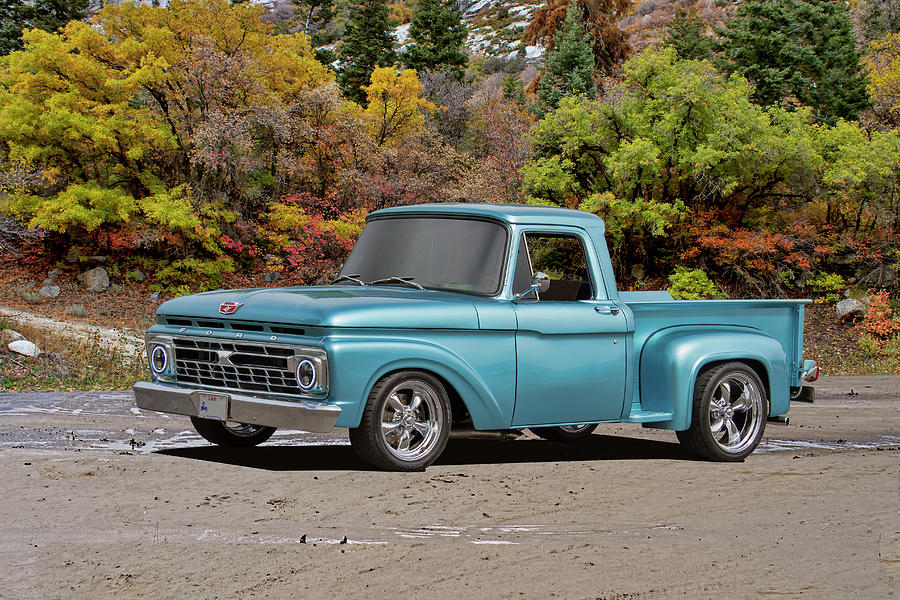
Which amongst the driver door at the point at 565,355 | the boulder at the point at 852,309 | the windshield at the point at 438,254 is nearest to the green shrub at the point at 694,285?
the boulder at the point at 852,309

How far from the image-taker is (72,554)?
5.54 metres

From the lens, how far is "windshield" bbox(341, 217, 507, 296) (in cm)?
805

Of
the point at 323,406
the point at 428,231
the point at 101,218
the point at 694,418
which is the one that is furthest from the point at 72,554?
the point at 101,218

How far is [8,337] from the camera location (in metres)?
19.4

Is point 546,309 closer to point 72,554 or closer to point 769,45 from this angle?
point 72,554

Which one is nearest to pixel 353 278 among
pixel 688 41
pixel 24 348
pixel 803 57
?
pixel 24 348

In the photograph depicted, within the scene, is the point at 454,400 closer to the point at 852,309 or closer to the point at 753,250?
the point at 753,250

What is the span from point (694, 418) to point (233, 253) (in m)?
29.8

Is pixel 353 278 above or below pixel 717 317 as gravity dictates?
above

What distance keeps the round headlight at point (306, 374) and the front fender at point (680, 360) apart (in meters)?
3.17

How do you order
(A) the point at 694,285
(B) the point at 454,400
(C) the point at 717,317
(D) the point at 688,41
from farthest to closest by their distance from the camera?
1. (D) the point at 688,41
2. (A) the point at 694,285
3. (C) the point at 717,317
4. (B) the point at 454,400

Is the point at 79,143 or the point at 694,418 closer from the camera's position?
the point at 694,418

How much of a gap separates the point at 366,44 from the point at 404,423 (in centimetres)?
5834

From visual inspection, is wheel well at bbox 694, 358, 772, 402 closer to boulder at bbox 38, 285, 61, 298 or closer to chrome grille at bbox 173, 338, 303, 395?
chrome grille at bbox 173, 338, 303, 395
